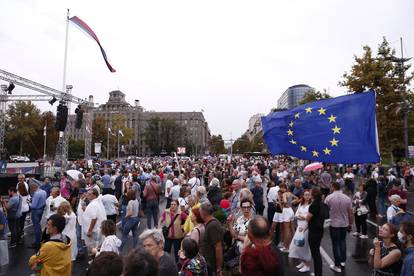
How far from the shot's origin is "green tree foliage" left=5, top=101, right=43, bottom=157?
5997 centimetres

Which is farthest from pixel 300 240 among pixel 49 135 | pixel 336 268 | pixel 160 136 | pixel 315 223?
pixel 160 136

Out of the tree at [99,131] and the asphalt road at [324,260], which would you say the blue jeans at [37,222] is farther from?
the tree at [99,131]

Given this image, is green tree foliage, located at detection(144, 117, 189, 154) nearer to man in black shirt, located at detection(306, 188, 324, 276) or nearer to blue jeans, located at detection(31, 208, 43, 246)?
blue jeans, located at detection(31, 208, 43, 246)

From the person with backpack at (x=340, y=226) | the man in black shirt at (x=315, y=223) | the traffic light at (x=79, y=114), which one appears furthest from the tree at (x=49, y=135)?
the man in black shirt at (x=315, y=223)

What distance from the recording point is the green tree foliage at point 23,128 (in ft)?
197

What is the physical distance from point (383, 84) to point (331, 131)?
67.3 ft

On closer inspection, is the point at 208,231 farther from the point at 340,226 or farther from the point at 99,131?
the point at 99,131

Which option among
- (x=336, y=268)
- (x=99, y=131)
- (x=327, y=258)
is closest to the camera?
(x=336, y=268)

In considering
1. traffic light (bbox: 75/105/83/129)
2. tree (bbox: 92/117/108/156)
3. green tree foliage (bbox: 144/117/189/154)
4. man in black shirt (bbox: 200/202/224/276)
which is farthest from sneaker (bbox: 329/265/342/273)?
green tree foliage (bbox: 144/117/189/154)

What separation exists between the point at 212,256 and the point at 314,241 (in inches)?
93.3

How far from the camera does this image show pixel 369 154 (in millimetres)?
6312

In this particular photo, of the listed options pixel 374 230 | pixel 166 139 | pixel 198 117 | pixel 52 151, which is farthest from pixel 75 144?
pixel 374 230

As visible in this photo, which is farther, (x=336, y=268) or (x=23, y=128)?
(x=23, y=128)

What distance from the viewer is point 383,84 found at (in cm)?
2425
